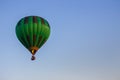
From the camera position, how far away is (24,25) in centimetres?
7156

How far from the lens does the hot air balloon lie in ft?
232

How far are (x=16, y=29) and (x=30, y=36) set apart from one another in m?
4.14

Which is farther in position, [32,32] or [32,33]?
[32,32]

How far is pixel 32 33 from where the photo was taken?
2783 inches

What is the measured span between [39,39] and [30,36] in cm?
185

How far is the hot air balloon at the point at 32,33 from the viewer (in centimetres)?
7062

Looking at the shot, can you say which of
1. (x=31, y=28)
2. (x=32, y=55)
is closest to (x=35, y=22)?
(x=31, y=28)

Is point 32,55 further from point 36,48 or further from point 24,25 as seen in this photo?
point 24,25

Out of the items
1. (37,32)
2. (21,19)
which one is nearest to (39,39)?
(37,32)

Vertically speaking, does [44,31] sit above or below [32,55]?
above

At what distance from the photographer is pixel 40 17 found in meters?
73.9

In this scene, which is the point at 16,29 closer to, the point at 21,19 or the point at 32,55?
the point at 21,19

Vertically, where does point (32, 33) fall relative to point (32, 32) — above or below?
below

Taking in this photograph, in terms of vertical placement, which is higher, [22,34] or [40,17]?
[40,17]
